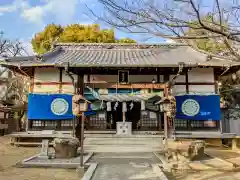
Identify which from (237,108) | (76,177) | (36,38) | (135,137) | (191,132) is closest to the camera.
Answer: (76,177)

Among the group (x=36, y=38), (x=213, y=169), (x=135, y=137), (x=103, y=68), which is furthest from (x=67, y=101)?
(x=36, y=38)

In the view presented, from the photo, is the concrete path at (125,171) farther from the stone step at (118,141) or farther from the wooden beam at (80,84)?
the wooden beam at (80,84)

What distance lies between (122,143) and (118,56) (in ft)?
21.3

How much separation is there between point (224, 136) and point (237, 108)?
5.50 metres

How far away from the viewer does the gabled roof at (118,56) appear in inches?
595

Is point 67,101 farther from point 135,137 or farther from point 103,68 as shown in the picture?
point 135,137

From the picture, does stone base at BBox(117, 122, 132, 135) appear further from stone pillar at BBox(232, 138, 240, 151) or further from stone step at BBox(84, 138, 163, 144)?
stone pillar at BBox(232, 138, 240, 151)

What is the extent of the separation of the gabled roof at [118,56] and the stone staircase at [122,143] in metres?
3.83

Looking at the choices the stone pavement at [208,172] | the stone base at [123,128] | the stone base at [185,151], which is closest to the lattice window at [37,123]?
the stone base at [123,128]

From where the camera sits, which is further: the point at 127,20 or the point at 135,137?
the point at 135,137

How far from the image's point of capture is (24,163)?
29.7 ft

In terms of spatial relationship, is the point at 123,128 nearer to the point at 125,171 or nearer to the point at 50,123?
the point at 50,123

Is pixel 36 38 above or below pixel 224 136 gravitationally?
above

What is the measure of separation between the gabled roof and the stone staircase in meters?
3.83
